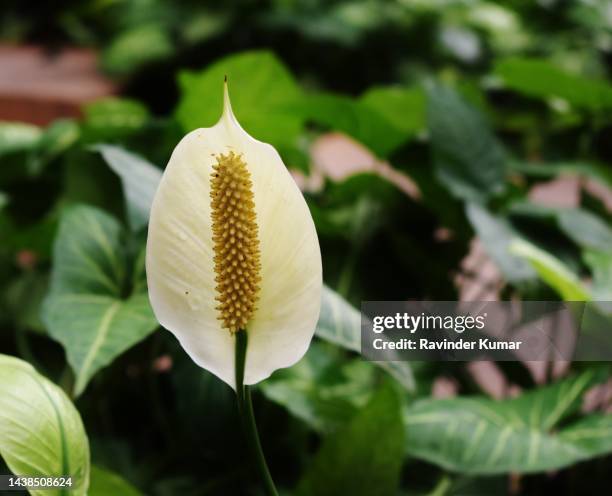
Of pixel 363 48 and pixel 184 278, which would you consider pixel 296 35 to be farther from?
pixel 184 278

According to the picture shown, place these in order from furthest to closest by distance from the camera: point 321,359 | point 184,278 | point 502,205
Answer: point 502,205, point 321,359, point 184,278

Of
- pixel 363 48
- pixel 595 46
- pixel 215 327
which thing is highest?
pixel 215 327

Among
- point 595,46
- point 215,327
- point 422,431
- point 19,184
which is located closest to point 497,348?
point 422,431

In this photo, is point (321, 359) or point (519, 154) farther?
point (519, 154)

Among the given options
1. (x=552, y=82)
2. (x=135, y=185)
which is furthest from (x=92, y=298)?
(x=552, y=82)

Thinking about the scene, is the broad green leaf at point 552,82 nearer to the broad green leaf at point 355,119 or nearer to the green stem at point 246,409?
the broad green leaf at point 355,119
